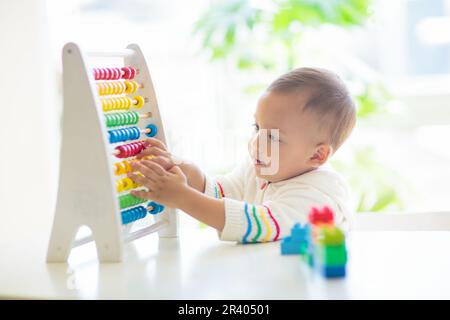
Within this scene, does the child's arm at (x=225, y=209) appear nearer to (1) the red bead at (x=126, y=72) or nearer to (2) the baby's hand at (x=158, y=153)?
(2) the baby's hand at (x=158, y=153)

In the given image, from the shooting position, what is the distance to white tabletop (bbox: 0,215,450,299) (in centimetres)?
85

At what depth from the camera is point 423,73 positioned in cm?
361

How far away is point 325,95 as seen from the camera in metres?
1.19

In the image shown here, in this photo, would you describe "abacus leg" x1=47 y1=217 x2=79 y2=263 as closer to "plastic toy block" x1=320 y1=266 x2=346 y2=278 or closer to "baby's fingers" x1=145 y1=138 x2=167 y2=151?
"baby's fingers" x1=145 y1=138 x2=167 y2=151

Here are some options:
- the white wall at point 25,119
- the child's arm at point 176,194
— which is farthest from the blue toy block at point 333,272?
the white wall at point 25,119

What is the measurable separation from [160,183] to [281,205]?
211mm

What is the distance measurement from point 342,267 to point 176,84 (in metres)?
1.73

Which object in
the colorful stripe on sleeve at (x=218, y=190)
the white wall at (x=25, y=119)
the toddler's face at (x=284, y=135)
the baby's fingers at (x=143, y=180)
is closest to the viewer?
the baby's fingers at (x=143, y=180)

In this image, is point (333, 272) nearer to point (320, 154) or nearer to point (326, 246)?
point (326, 246)

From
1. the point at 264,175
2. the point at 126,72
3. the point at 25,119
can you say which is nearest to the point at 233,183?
the point at 264,175

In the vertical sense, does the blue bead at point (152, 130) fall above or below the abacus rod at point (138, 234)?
above

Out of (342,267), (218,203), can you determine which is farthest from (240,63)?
(342,267)

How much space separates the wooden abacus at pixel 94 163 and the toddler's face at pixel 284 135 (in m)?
0.22

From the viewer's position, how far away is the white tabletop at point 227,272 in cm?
85
